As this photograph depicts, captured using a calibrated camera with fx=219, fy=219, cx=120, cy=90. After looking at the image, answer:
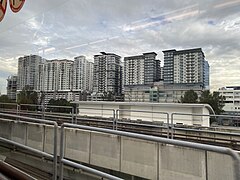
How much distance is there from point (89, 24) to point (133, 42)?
11.6ft

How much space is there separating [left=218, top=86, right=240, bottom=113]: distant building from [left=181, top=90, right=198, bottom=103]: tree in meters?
0.94

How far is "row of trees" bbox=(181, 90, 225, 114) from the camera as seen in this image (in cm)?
677

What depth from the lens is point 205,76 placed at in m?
7.73

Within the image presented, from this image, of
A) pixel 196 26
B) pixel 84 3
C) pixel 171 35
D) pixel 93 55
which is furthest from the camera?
pixel 93 55

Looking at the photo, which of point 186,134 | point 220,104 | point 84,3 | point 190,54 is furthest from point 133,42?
point 186,134

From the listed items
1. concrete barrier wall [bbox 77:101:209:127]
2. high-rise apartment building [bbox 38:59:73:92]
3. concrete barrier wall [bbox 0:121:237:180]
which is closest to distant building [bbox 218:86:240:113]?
concrete barrier wall [bbox 77:101:209:127]

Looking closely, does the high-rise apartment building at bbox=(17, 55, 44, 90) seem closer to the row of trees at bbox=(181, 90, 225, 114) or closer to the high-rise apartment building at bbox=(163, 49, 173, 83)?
the high-rise apartment building at bbox=(163, 49, 173, 83)

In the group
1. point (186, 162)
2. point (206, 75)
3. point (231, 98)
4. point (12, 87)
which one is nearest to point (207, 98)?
point (206, 75)

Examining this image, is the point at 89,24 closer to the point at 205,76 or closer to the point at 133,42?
the point at 133,42

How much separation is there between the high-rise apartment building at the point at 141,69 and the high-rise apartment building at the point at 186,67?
673mm

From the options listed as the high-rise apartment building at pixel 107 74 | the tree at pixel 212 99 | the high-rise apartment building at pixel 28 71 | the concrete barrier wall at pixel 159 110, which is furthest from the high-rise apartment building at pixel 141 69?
the high-rise apartment building at pixel 28 71

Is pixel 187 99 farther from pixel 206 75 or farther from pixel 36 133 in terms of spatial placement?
pixel 36 133

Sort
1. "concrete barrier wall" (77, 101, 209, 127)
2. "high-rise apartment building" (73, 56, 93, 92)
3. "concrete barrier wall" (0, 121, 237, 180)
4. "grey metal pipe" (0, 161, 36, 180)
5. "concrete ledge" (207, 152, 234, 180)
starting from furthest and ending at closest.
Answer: "high-rise apartment building" (73, 56, 93, 92) < "concrete barrier wall" (77, 101, 209, 127) < "grey metal pipe" (0, 161, 36, 180) < "concrete barrier wall" (0, 121, 237, 180) < "concrete ledge" (207, 152, 234, 180)

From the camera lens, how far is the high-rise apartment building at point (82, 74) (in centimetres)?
1046
